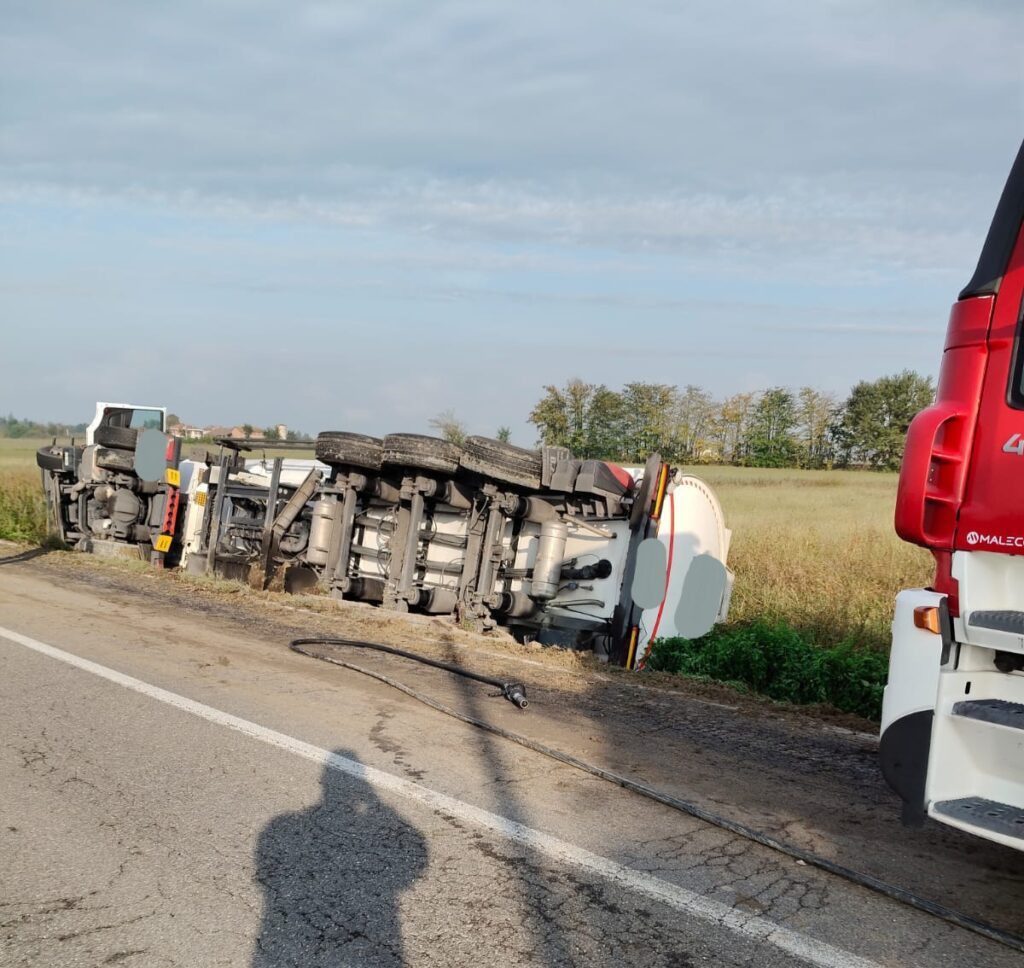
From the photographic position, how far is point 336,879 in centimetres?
389

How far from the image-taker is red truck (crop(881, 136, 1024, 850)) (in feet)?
12.1

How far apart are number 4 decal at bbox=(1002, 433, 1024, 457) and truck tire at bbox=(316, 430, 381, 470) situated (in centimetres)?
787

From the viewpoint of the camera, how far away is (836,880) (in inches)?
161

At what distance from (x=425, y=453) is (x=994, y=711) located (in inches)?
284

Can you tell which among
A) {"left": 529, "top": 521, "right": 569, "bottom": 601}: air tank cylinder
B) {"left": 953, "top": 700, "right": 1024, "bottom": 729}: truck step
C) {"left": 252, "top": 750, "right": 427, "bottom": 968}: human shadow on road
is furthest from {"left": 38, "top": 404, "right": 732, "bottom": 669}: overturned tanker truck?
{"left": 953, "top": 700, "right": 1024, "bottom": 729}: truck step

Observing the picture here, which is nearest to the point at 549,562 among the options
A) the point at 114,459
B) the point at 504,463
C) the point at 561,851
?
the point at 504,463

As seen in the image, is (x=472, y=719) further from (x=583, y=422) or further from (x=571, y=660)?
(x=583, y=422)

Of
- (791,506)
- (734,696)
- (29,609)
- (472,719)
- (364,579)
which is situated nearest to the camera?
(472,719)

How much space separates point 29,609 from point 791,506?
49.8 feet

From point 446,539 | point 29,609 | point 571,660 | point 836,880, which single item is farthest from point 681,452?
point 836,880

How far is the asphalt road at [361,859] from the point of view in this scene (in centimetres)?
342

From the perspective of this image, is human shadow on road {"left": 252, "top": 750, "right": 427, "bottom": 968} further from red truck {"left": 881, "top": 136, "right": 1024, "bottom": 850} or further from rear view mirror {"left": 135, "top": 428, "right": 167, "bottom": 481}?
rear view mirror {"left": 135, "top": 428, "right": 167, "bottom": 481}

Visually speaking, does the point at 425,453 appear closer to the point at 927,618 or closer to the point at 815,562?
the point at 815,562

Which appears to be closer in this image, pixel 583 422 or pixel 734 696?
pixel 734 696
